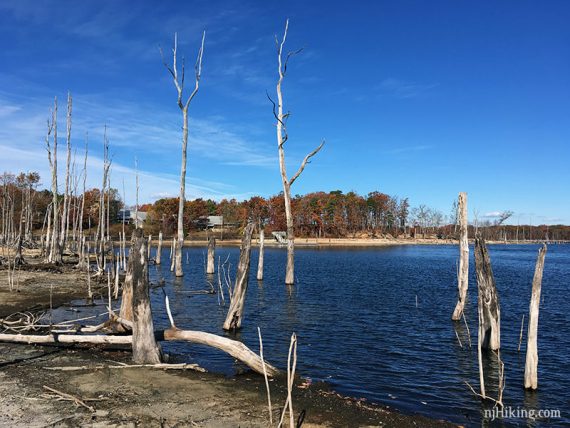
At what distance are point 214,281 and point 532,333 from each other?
23.2m

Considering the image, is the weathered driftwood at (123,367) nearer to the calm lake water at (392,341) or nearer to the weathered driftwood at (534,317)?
the calm lake water at (392,341)

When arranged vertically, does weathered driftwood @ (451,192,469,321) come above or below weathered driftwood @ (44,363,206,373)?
above

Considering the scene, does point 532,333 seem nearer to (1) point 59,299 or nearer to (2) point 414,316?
(2) point 414,316

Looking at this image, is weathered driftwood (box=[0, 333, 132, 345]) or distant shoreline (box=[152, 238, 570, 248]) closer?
weathered driftwood (box=[0, 333, 132, 345])

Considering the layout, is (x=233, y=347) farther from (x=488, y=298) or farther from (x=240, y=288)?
(x=488, y=298)

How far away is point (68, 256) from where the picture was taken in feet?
139

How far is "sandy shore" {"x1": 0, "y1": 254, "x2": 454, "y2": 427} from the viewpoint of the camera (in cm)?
667

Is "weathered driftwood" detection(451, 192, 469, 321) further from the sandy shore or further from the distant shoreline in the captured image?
the distant shoreline

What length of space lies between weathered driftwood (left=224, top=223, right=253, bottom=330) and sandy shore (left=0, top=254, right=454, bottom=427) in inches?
174

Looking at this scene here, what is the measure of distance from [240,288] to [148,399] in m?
6.58

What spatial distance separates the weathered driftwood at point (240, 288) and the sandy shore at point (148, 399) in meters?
4.42

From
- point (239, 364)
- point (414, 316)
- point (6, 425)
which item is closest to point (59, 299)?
point (239, 364)

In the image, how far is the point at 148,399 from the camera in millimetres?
7453

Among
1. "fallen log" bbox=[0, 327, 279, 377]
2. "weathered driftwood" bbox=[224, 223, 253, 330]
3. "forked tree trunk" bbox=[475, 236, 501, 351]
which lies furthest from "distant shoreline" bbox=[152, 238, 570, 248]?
"fallen log" bbox=[0, 327, 279, 377]
